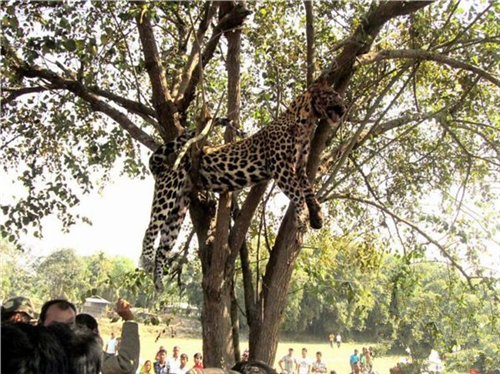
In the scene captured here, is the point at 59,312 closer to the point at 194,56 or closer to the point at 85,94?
the point at 85,94

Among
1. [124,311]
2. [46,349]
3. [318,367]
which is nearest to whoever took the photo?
[46,349]

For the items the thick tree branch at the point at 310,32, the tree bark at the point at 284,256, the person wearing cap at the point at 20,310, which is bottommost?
the person wearing cap at the point at 20,310

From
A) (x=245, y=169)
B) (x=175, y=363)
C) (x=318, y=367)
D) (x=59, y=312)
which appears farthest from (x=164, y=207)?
(x=318, y=367)

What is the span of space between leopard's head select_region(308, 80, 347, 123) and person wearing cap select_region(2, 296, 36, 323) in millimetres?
3275

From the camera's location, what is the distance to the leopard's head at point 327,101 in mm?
5430

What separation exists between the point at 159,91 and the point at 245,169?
3.60 ft

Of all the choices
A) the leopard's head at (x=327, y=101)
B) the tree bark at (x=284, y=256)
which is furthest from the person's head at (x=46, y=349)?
the leopard's head at (x=327, y=101)

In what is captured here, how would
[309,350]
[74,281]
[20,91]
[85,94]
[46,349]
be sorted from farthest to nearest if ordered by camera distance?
1. [309,350]
2. [74,281]
3. [20,91]
4. [85,94]
5. [46,349]

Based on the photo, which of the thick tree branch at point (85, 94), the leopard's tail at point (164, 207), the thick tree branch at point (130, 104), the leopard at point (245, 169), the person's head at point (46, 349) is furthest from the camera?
the thick tree branch at point (130, 104)

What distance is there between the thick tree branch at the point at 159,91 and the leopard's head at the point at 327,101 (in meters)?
1.29

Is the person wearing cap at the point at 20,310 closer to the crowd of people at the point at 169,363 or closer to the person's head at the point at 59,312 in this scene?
the person's head at the point at 59,312

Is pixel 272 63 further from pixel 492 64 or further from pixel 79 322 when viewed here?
pixel 79 322

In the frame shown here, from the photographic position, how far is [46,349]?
1847mm

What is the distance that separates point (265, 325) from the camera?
5203mm
